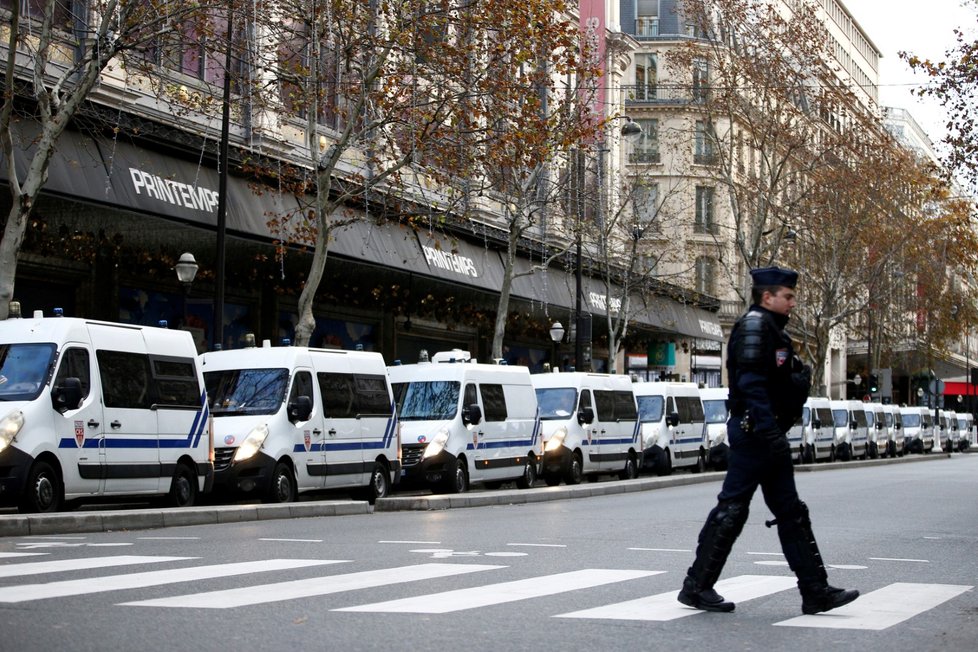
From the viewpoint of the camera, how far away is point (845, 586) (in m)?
10.8

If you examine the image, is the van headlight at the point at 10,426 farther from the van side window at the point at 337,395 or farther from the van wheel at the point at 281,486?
the van side window at the point at 337,395

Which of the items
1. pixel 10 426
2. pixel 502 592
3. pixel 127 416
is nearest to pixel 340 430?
pixel 127 416

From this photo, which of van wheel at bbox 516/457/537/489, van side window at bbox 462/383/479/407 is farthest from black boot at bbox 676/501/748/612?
van wheel at bbox 516/457/537/489

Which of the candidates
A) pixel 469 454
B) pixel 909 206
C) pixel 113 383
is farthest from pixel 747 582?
pixel 909 206

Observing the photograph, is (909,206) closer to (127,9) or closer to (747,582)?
(127,9)

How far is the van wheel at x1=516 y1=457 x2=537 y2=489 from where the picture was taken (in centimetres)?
2809

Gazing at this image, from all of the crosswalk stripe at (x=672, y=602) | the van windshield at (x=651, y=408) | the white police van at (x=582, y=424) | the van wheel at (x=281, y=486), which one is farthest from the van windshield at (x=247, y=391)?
the van windshield at (x=651, y=408)

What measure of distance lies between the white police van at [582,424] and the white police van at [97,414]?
36.8 ft

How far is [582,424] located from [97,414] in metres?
14.5

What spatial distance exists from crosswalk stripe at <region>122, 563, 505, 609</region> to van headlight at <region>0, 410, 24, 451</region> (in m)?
6.75

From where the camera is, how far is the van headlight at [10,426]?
54.6 ft

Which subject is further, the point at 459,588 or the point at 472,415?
the point at 472,415

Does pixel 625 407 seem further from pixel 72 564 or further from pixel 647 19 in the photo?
pixel 647 19

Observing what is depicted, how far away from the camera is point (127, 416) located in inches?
739
